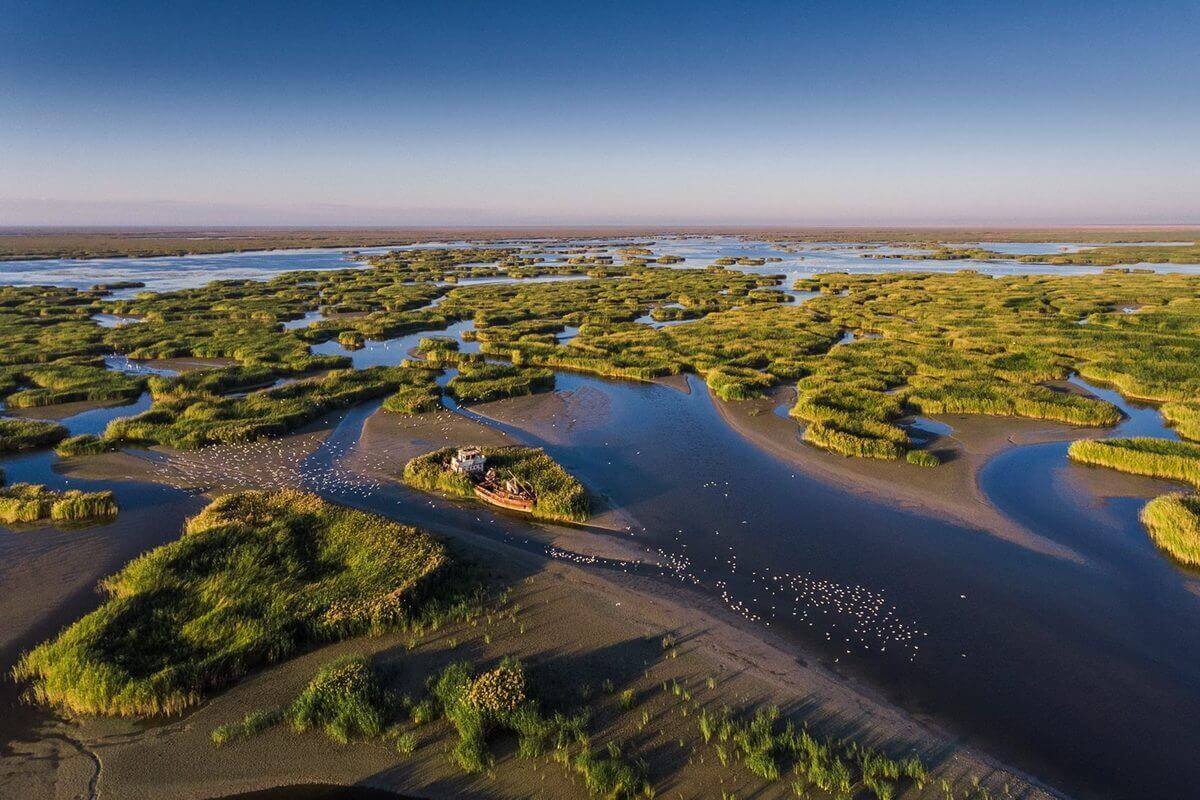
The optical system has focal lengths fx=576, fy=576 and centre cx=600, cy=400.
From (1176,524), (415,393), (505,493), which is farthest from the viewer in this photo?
(415,393)

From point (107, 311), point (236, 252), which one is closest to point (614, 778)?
point (107, 311)

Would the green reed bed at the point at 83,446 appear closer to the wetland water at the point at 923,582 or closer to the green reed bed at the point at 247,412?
the green reed bed at the point at 247,412

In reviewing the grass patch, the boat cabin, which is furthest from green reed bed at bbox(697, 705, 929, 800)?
the grass patch

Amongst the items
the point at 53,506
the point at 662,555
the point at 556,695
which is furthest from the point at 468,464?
the point at 53,506

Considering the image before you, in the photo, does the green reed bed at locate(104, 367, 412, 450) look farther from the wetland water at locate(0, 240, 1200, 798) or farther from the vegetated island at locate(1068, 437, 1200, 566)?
the vegetated island at locate(1068, 437, 1200, 566)

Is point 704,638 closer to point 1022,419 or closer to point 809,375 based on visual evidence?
point 1022,419

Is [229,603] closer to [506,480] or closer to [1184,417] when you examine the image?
[506,480]

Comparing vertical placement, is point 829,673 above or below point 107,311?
below

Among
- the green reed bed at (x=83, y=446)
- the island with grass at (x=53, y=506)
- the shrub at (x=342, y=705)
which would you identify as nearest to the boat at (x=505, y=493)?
the shrub at (x=342, y=705)
